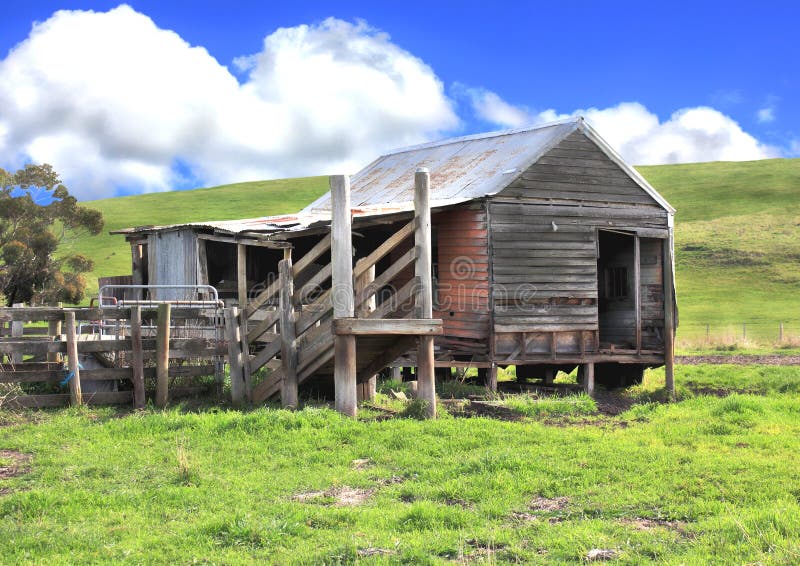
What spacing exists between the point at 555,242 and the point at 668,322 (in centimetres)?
364

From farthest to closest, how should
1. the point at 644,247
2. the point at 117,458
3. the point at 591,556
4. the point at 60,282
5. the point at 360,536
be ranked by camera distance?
1. the point at 60,282
2. the point at 644,247
3. the point at 117,458
4. the point at 360,536
5. the point at 591,556

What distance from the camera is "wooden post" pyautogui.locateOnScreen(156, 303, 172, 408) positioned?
12.8m

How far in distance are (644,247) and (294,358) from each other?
37.5ft

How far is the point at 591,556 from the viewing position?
20.9ft

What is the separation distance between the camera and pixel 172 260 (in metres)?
19.3

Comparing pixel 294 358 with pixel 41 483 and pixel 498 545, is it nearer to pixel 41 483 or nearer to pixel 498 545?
pixel 41 483

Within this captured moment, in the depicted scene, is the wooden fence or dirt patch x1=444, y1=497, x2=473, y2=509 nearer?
dirt patch x1=444, y1=497, x2=473, y2=509

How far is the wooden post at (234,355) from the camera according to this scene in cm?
1327

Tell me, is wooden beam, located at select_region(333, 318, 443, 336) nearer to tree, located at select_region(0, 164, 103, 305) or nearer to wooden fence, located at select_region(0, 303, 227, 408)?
wooden fence, located at select_region(0, 303, 227, 408)

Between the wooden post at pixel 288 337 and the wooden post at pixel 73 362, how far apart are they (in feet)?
9.65

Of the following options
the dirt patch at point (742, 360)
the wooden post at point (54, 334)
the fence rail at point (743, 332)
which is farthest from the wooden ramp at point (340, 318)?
the fence rail at point (743, 332)

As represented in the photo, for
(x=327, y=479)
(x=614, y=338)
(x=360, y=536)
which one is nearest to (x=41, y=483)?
(x=327, y=479)

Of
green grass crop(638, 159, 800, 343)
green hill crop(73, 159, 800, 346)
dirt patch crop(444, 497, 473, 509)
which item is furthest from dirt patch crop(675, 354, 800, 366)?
dirt patch crop(444, 497, 473, 509)

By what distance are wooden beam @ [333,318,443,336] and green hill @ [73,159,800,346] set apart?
26.9 metres
